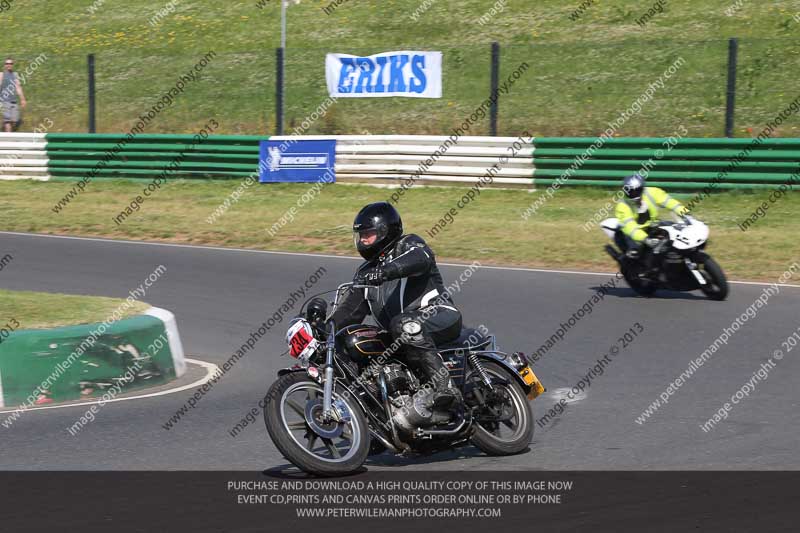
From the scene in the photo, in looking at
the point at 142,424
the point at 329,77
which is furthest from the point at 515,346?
the point at 329,77

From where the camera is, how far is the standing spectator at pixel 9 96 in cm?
2650

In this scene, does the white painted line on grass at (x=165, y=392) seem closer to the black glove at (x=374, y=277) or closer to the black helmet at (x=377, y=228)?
the black helmet at (x=377, y=228)

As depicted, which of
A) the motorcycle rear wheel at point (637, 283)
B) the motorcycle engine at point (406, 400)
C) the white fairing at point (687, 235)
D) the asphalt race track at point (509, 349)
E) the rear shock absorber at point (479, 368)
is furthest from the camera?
the motorcycle rear wheel at point (637, 283)

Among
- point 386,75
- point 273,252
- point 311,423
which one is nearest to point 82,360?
point 311,423

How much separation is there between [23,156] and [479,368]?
66.2ft

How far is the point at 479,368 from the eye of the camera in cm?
748

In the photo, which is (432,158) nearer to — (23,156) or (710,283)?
(23,156)

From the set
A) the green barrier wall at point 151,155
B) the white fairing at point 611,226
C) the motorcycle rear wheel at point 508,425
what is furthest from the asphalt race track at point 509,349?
the green barrier wall at point 151,155

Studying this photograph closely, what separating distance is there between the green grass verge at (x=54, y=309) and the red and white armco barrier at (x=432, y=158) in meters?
11.8

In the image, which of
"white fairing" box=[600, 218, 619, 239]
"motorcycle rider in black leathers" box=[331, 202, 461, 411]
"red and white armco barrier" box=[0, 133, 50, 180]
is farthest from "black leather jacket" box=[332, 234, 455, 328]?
"red and white armco barrier" box=[0, 133, 50, 180]

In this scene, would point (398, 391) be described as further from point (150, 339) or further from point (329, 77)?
point (329, 77)

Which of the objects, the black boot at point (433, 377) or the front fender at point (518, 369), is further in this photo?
the front fender at point (518, 369)

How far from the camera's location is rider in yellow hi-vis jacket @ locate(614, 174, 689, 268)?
13.9 meters

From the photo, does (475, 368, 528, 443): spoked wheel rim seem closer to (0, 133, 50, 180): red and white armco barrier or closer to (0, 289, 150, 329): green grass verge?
(0, 289, 150, 329): green grass verge
